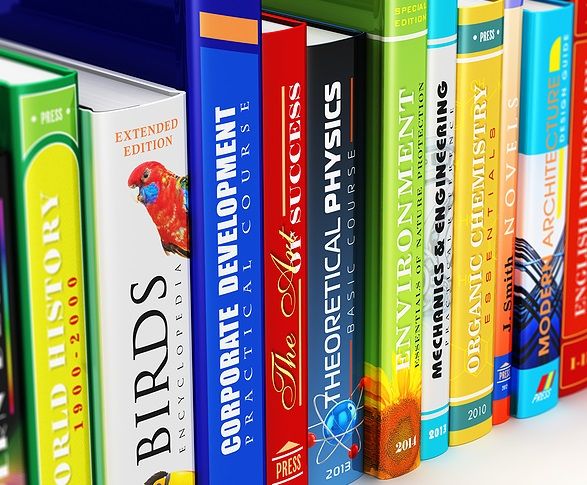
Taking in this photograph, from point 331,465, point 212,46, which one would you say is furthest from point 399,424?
point 212,46

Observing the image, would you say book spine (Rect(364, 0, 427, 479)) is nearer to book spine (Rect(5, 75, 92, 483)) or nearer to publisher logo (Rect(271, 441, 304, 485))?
publisher logo (Rect(271, 441, 304, 485))

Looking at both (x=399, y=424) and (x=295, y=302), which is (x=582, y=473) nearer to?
(x=399, y=424)

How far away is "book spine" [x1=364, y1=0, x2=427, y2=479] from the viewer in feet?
2.59

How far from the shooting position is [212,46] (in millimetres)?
693

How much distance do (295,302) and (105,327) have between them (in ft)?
0.49

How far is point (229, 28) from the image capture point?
699 millimetres

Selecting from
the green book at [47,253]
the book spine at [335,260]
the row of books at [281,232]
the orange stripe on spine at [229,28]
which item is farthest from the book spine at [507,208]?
the green book at [47,253]

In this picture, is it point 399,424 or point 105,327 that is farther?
point 399,424

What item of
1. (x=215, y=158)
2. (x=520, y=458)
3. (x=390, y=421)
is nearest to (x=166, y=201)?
(x=215, y=158)

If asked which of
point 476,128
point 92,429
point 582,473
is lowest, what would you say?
point 582,473

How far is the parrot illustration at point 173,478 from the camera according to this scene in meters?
0.73

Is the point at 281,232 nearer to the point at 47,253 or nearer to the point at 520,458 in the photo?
the point at 47,253

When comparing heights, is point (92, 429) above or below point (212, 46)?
below

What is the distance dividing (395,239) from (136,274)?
8.0 inches
